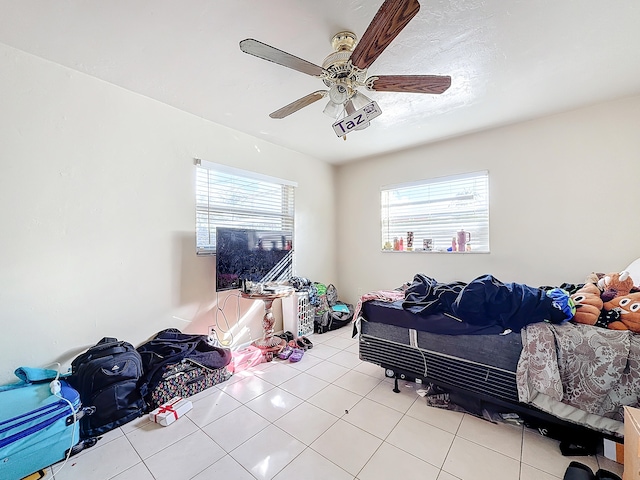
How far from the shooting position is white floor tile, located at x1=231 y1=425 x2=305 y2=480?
146 cm

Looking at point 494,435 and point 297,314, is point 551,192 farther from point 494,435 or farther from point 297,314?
point 297,314

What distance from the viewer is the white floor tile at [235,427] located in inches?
65.8

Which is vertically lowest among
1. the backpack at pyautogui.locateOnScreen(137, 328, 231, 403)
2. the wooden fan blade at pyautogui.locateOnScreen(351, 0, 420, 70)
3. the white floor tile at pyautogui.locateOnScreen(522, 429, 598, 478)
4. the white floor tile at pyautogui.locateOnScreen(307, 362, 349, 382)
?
the white floor tile at pyautogui.locateOnScreen(307, 362, 349, 382)

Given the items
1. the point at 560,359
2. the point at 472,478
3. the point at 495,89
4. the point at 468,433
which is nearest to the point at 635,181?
the point at 495,89

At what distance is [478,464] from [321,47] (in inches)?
108

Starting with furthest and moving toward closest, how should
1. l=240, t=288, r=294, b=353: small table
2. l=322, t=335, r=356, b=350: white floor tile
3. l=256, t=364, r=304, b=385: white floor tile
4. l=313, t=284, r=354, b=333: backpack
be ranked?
1. l=313, t=284, r=354, b=333: backpack
2. l=322, t=335, r=356, b=350: white floor tile
3. l=240, t=288, r=294, b=353: small table
4. l=256, t=364, r=304, b=385: white floor tile

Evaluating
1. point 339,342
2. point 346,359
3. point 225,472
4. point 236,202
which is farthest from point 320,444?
point 236,202

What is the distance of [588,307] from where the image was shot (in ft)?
5.48

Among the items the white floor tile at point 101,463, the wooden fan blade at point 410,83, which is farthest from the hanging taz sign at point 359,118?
the white floor tile at point 101,463

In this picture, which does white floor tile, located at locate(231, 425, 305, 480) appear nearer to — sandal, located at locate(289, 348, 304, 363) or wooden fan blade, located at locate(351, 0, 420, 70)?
sandal, located at locate(289, 348, 304, 363)

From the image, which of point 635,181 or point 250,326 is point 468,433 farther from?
point 635,181

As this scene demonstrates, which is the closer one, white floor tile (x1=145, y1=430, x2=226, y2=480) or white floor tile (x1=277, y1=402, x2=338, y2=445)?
white floor tile (x1=145, y1=430, x2=226, y2=480)

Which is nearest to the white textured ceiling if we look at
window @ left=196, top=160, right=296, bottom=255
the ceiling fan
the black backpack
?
the ceiling fan

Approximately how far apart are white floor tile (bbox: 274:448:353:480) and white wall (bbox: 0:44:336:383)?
175cm
